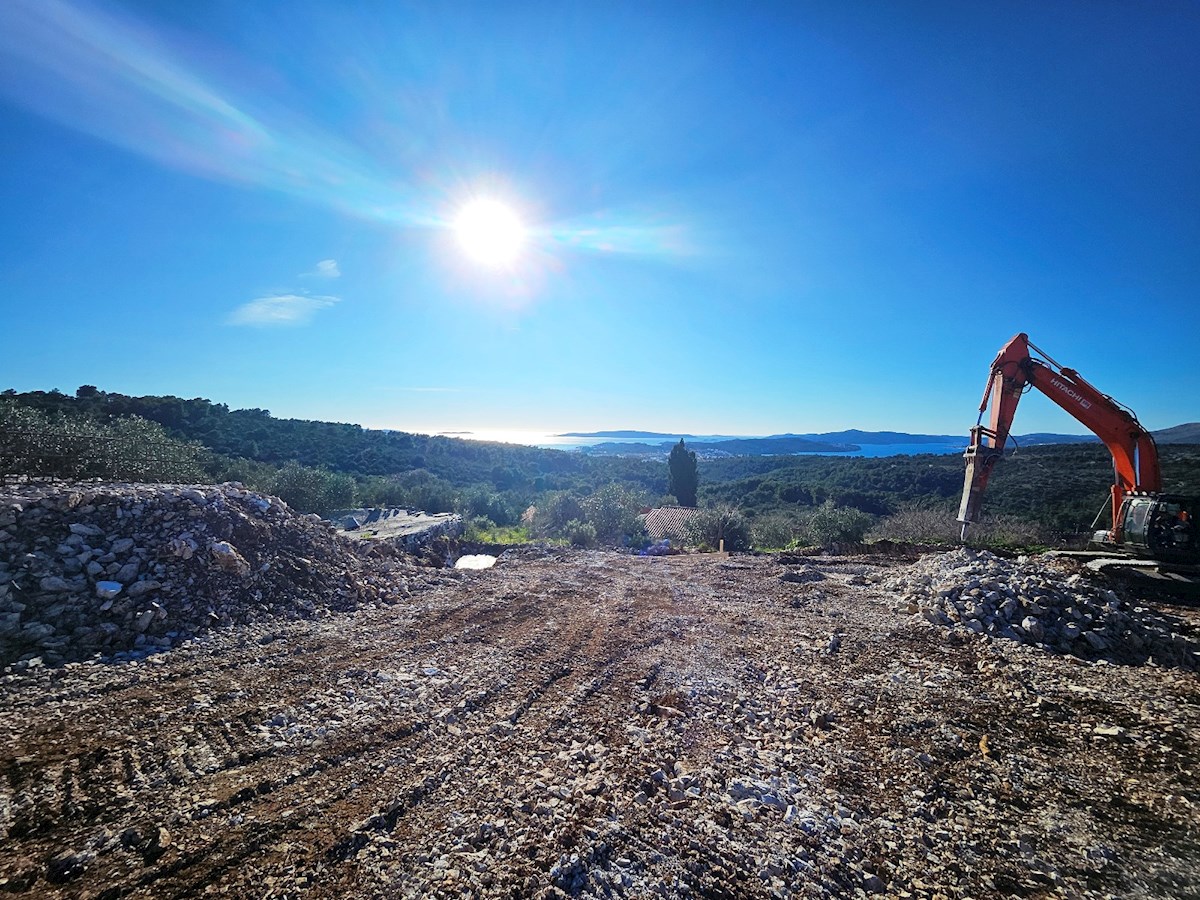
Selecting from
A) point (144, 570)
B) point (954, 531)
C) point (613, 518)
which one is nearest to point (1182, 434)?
point (954, 531)

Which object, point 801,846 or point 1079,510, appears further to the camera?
point 1079,510

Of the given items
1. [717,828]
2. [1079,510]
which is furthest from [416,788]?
[1079,510]

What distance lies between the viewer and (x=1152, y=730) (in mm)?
4215

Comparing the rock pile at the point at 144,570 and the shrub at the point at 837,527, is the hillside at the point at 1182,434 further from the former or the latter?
the rock pile at the point at 144,570

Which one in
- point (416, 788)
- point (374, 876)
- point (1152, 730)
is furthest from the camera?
point (1152, 730)

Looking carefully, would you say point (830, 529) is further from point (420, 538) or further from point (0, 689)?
point (0, 689)

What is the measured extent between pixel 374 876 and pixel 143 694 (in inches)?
138

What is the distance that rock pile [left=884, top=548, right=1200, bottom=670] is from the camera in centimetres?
615

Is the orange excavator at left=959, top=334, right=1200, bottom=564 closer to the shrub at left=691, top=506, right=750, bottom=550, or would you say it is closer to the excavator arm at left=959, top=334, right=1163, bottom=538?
the excavator arm at left=959, top=334, right=1163, bottom=538

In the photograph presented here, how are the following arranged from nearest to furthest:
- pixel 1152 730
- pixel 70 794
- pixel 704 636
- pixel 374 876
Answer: pixel 374 876 < pixel 70 794 < pixel 1152 730 < pixel 704 636

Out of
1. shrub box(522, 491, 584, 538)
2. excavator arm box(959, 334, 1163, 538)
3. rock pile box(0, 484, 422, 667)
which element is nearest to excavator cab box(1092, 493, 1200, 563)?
excavator arm box(959, 334, 1163, 538)

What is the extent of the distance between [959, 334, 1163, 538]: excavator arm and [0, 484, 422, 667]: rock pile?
11080 millimetres

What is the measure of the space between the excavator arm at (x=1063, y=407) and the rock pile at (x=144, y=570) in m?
11.1

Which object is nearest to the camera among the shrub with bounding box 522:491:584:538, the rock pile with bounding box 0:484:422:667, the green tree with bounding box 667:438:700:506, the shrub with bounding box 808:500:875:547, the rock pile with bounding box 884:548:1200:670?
the rock pile with bounding box 0:484:422:667
